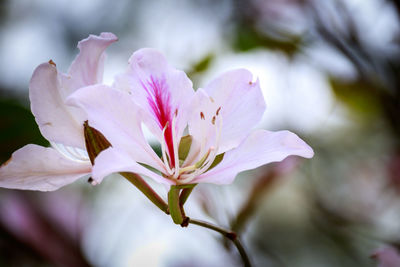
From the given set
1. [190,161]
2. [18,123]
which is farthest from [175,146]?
[18,123]

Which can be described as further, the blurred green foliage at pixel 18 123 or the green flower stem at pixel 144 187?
the blurred green foliage at pixel 18 123

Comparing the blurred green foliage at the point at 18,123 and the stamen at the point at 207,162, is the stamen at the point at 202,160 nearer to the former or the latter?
the stamen at the point at 207,162

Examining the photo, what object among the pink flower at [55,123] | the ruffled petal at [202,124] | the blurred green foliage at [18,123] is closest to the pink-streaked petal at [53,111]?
the pink flower at [55,123]

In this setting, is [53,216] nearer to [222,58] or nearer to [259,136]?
[222,58]

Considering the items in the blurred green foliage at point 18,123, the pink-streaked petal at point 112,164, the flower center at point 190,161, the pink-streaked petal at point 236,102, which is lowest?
the blurred green foliage at point 18,123

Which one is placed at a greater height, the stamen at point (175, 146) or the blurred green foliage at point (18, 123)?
the stamen at point (175, 146)

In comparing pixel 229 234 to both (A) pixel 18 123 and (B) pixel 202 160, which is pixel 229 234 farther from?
(A) pixel 18 123
